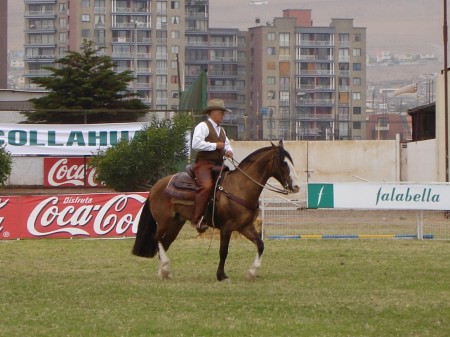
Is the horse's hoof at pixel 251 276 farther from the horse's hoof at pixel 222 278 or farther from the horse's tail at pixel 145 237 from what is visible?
the horse's tail at pixel 145 237

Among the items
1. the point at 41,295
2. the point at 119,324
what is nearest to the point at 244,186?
the point at 41,295

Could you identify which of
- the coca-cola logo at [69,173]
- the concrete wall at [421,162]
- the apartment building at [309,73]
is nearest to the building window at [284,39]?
the apartment building at [309,73]

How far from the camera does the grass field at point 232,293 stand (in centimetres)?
1334

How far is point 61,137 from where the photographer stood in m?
36.0

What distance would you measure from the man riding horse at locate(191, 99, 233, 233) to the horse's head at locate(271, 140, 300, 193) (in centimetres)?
68

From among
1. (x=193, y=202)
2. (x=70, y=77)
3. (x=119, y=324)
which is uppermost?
(x=70, y=77)

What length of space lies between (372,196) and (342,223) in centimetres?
392

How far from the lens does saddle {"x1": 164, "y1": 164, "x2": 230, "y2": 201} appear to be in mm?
18531

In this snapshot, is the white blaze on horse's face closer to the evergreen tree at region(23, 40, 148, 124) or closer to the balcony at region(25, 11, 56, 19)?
the evergreen tree at region(23, 40, 148, 124)

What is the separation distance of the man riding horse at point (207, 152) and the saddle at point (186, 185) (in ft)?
0.28

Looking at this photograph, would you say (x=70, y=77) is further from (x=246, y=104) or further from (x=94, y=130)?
(x=246, y=104)

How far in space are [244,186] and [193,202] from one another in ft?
2.65

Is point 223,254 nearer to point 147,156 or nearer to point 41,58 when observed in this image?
point 147,156

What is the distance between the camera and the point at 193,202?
1852 cm
